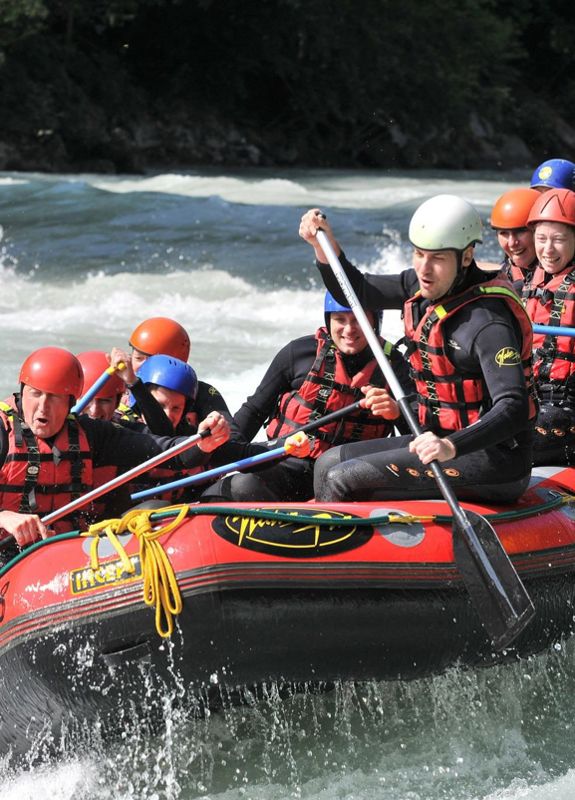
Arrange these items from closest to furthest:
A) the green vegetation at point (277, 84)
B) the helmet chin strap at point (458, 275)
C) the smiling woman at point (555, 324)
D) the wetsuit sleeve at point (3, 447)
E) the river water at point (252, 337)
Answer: the helmet chin strap at point (458, 275)
the river water at point (252, 337)
the wetsuit sleeve at point (3, 447)
the smiling woman at point (555, 324)
the green vegetation at point (277, 84)

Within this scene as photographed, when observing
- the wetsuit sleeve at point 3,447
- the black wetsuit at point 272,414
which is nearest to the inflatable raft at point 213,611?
the wetsuit sleeve at point 3,447

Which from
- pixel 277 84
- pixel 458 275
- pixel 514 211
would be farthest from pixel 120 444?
pixel 277 84

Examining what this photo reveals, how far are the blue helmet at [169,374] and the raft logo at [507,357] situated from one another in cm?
141

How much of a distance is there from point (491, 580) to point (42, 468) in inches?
57.1

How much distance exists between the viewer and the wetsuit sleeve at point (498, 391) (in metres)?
3.47

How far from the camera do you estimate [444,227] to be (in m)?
3.56

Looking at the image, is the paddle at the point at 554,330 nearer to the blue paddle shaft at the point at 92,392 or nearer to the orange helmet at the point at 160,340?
the orange helmet at the point at 160,340

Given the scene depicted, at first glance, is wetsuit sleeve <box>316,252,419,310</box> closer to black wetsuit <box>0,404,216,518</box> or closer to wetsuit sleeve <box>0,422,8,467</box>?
black wetsuit <box>0,404,216,518</box>

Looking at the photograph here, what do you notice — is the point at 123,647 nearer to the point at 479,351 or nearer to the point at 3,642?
the point at 3,642

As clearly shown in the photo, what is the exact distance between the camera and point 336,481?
3969 mm

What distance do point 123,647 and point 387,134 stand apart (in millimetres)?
24323

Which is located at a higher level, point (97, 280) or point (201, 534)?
point (201, 534)

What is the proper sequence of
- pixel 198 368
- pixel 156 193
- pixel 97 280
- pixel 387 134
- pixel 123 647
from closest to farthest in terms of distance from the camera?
pixel 123 647, pixel 198 368, pixel 97 280, pixel 156 193, pixel 387 134

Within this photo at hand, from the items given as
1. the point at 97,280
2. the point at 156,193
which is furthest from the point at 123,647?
the point at 156,193
